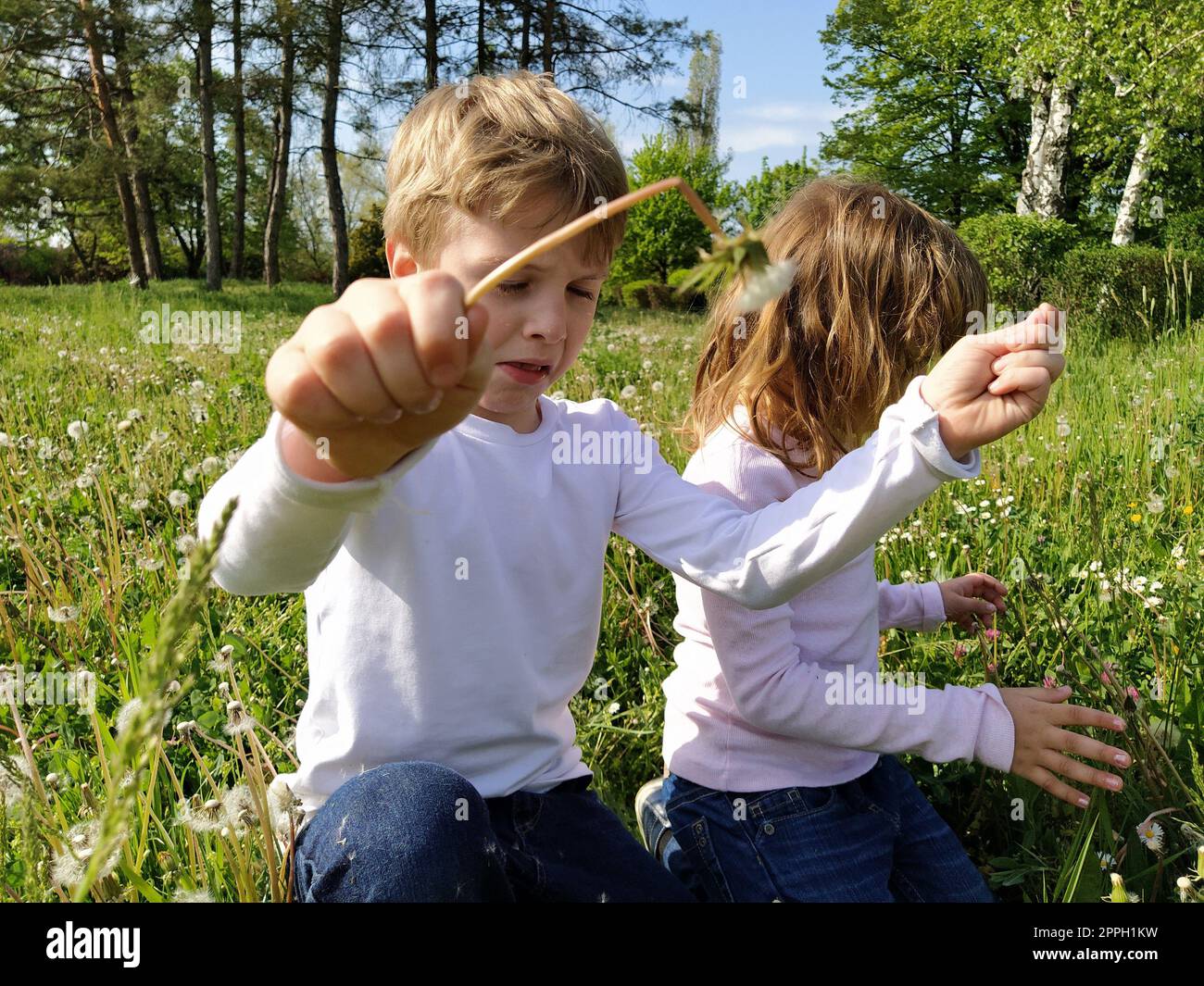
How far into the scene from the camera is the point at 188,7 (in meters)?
18.4

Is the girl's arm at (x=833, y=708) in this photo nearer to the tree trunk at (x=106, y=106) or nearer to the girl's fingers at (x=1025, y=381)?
the girl's fingers at (x=1025, y=381)

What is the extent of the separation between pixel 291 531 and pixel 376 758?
1.70 ft

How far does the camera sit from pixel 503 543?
5.20 ft

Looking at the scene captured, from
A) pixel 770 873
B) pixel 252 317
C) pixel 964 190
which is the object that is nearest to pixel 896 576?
pixel 770 873

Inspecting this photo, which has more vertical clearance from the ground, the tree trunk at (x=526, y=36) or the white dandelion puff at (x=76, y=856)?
the tree trunk at (x=526, y=36)

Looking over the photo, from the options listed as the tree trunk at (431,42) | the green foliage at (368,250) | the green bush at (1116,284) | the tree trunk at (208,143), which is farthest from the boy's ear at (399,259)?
the green foliage at (368,250)

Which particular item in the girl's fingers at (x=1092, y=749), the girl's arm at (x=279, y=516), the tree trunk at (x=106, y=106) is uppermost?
the tree trunk at (x=106, y=106)

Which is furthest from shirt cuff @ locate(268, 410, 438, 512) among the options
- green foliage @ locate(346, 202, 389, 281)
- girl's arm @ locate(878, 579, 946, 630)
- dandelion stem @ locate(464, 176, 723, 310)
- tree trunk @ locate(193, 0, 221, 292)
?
green foliage @ locate(346, 202, 389, 281)

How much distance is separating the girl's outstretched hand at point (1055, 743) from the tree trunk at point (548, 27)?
710 inches

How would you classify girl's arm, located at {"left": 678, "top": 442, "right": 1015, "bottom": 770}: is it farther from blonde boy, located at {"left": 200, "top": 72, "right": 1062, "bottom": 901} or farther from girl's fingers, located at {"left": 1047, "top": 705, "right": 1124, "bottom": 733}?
blonde boy, located at {"left": 200, "top": 72, "right": 1062, "bottom": 901}

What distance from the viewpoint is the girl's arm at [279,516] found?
39.4 inches

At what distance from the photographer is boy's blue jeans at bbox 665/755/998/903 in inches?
67.4

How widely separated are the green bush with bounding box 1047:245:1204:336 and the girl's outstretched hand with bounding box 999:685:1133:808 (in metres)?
6.94

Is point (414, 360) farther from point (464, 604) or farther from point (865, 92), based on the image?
point (865, 92)
